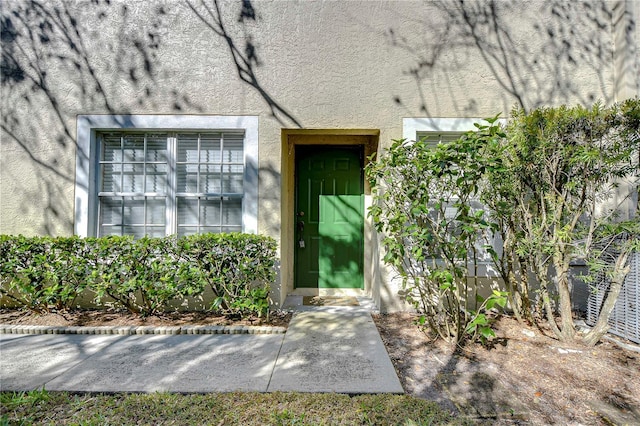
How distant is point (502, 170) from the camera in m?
2.95

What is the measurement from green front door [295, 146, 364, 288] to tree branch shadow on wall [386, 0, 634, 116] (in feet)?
4.41

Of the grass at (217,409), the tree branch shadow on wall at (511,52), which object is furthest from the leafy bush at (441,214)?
the tree branch shadow on wall at (511,52)

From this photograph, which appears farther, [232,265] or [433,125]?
[433,125]

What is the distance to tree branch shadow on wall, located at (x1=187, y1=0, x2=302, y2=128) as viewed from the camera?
422cm

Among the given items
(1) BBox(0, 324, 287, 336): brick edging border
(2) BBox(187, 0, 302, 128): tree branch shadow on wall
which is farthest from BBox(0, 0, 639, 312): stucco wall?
(1) BBox(0, 324, 287, 336): brick edging border

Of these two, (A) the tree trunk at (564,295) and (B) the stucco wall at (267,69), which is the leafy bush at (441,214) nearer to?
(A) the tree trunk at (564,295)

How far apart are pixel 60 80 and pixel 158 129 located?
4.82 feet

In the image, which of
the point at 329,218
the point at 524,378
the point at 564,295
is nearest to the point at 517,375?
the point at 524,378

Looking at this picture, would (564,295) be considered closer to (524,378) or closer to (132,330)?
(524,378)

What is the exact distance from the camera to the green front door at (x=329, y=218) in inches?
196

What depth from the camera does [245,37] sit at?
425cm

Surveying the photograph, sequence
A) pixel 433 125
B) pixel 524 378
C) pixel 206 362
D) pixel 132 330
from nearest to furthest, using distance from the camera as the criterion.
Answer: pixel 524 378 < pixel 206 362 < pixel 132 330 < pixel 433 125

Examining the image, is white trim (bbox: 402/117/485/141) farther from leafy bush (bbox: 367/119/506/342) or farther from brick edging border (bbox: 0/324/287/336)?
brick edging border (bbox: 0/324/287/336)

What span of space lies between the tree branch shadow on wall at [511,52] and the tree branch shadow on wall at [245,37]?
1850 millimetres
